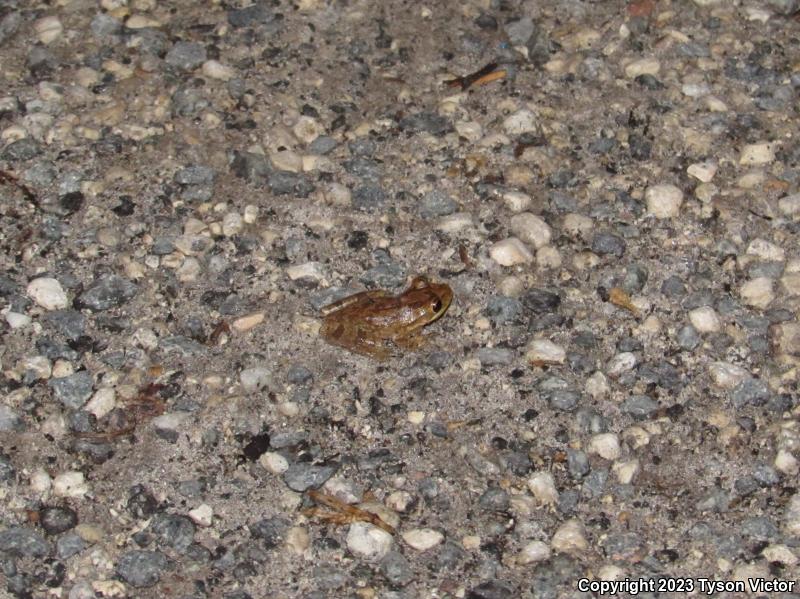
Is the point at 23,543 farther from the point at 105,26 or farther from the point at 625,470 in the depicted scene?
the point at 105,26

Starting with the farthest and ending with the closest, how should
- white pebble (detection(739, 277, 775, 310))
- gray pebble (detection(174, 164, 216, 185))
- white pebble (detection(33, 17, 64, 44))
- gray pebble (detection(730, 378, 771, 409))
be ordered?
white pebble (detection(33, 17, 64, 44))
gray pebble (detection(174, 164, 216, 185))
white pebble (detection(739, 277, 775, 310))
gray pebble (detection(730, 378, 771, 409))

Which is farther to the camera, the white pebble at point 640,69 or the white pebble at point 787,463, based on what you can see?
the white pebble at point 640,69

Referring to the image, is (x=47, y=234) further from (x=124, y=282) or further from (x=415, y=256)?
(x=415, y=256)

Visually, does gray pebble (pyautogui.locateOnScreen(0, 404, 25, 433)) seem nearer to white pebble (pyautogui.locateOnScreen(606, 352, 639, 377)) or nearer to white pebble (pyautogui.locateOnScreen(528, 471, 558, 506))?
white pebble (pyautogui.locateOnScreen(528, 471, 558, 506))

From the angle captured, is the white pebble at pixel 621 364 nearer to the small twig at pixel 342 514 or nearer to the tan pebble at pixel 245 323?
the small twig at pixel 342 514

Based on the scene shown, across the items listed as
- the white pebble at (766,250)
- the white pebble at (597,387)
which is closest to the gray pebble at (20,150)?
the white pebble at (597,387)

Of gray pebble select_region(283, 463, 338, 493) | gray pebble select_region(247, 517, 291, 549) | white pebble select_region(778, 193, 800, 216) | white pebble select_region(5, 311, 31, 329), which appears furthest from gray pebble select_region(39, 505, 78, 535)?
white pebble select_region(778, 193, 800, 216)
